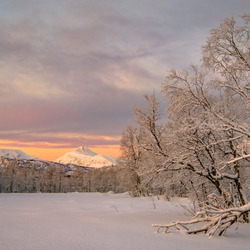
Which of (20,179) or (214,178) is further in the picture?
(20,179)

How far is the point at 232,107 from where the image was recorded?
9.59 m

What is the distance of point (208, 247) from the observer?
17.7 feet

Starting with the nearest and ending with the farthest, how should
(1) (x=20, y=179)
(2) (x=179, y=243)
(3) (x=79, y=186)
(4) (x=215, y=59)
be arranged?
(2) (x=179, y=243) → (4) (x=215, y=59) → (1) (x=20, y=179) → (3) (x=79, y=186)

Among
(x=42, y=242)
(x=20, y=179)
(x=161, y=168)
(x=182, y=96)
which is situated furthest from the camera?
(x=20, y=179)

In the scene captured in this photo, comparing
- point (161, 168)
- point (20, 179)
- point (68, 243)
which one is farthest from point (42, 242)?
point (20, 179)

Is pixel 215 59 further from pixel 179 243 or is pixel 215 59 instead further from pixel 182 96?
pixel 179 243

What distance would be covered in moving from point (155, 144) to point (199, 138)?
1809 millimetres

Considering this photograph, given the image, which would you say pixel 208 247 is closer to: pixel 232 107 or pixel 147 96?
pixel 232 107

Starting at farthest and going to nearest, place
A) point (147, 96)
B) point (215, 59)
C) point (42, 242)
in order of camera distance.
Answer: point (147, 96), point (215, 59), point (42, 242)

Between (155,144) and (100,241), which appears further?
(155,144)

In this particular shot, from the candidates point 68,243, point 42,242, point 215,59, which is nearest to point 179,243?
Answer: point 68,243

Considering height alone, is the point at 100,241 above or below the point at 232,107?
below

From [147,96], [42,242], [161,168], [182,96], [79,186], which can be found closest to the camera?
[42,242]

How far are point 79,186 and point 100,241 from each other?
380 ft
